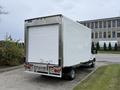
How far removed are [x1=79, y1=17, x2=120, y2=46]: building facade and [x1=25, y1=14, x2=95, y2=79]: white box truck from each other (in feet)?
167

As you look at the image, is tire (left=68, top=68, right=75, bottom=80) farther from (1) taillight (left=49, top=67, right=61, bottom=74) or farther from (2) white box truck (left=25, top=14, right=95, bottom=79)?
(1) taillight (left=49, top=67, right=61, bottom=74)

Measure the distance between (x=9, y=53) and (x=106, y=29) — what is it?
50.5 m

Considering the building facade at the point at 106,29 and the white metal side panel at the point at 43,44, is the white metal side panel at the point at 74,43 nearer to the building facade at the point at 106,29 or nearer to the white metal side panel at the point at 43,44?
the white metal side panel at the point at 43,44

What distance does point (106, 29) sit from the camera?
6112cm

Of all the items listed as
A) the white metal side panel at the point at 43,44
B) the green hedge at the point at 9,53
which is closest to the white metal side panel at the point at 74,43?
the white metal side panel at the point at 43,44

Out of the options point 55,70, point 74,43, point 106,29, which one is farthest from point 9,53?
point 106,29

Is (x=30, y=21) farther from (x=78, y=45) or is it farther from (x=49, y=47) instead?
(x=78, y=45)

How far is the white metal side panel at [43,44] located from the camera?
8.73 meters

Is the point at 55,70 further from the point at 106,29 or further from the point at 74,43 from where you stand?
the point at 106,29

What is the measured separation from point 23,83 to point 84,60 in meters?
4.52

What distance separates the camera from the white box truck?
28.0 ft

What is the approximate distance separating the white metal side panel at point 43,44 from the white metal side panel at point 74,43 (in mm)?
455

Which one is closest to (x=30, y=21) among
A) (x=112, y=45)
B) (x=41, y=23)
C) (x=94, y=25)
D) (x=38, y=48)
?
(x=41, y=23)

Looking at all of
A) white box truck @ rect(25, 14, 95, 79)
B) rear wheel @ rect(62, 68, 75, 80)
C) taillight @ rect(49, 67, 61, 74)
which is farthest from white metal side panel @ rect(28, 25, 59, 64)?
rear wheel @ rect(62, 68, 75, 80)
